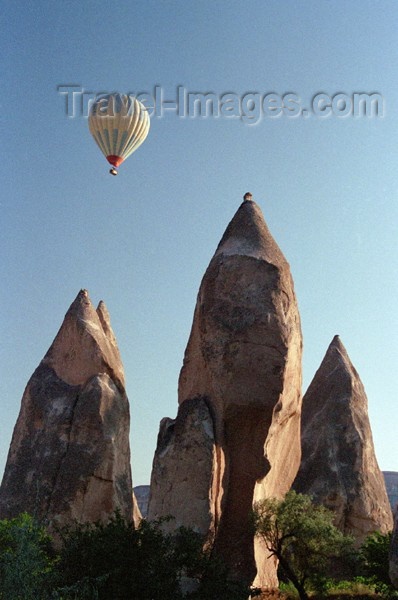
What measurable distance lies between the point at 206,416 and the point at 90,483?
4.34 m

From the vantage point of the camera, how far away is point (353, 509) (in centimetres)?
1853

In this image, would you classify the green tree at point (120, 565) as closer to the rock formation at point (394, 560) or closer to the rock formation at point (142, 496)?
the rock formation at point (394, 560)

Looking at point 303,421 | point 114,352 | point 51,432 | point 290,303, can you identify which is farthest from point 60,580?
point 303,421

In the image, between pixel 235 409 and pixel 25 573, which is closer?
pixel 25 573

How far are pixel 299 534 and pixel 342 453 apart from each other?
23.6 ft

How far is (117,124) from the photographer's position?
72.7 ft

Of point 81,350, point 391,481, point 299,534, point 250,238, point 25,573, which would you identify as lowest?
point 25,573

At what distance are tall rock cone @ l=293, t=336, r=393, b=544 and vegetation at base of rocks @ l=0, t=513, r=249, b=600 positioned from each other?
28.5 ft

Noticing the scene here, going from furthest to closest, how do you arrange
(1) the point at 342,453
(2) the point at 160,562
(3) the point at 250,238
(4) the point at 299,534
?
(1) the point at 342,453
(3) the point at 250,238
(4) the point at 299,534
(2) the point at 160,562

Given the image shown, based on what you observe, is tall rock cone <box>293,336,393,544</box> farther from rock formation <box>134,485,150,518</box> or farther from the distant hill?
the distant hill

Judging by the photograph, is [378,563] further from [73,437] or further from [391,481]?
[391,481]

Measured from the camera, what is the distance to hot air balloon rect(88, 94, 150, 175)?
22125 millimetres

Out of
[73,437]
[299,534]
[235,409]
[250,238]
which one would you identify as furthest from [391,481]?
[235,409]

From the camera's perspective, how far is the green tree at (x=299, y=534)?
40.6 ft
